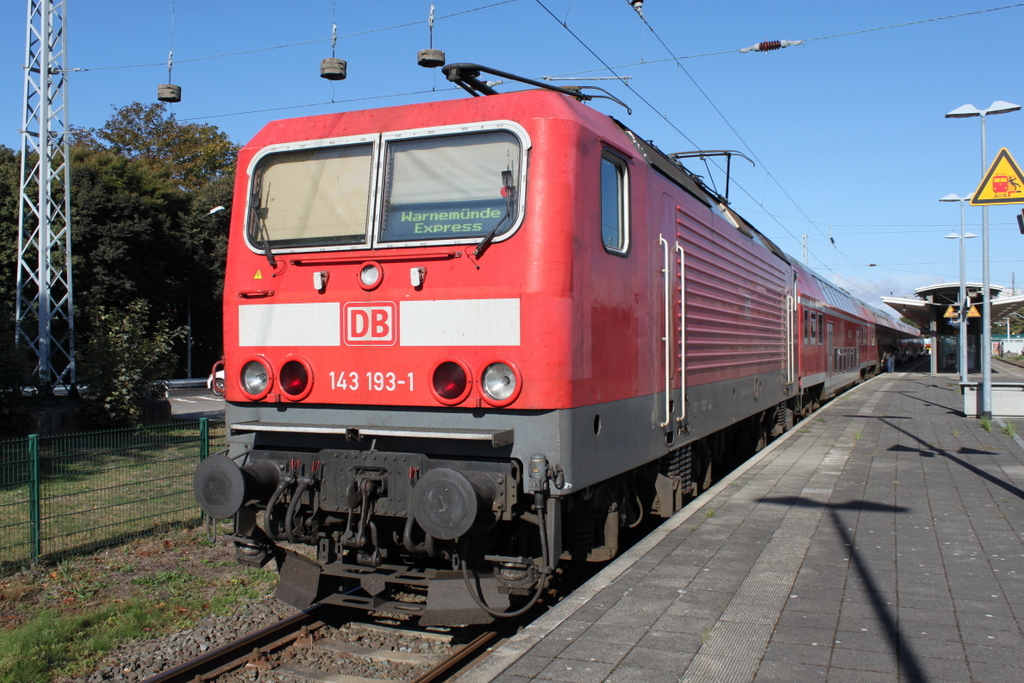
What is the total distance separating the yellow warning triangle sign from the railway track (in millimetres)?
8745

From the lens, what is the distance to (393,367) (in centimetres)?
525

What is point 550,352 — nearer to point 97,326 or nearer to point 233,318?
point 233,318

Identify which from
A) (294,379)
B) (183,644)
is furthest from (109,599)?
(294,379)

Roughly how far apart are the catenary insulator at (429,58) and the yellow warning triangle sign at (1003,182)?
693 centimetres

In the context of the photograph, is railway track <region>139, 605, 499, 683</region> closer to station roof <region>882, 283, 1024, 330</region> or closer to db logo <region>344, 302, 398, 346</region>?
db logo <region>344, 302, 398, 346</region>

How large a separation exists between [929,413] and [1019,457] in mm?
8092

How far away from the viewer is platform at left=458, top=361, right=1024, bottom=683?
428 centimetres

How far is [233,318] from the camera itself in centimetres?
577

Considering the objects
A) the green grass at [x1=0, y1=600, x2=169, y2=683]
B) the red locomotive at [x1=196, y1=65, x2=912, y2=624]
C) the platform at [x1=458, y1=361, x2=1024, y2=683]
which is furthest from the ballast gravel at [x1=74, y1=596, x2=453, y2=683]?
the platform at [x1=458, y1=361, x2=1024, y2=683]

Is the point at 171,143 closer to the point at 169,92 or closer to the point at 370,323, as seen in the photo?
the point at 169,92

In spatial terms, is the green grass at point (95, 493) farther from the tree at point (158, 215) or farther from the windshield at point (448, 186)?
the tree at point (158, 215)

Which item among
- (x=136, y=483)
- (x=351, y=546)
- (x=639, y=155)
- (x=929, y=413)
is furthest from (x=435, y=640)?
(x=929, y=413)

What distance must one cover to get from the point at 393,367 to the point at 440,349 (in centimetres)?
34

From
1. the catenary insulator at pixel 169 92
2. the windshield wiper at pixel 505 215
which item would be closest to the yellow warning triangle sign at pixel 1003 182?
the windshield wiper at pixel 505 215
